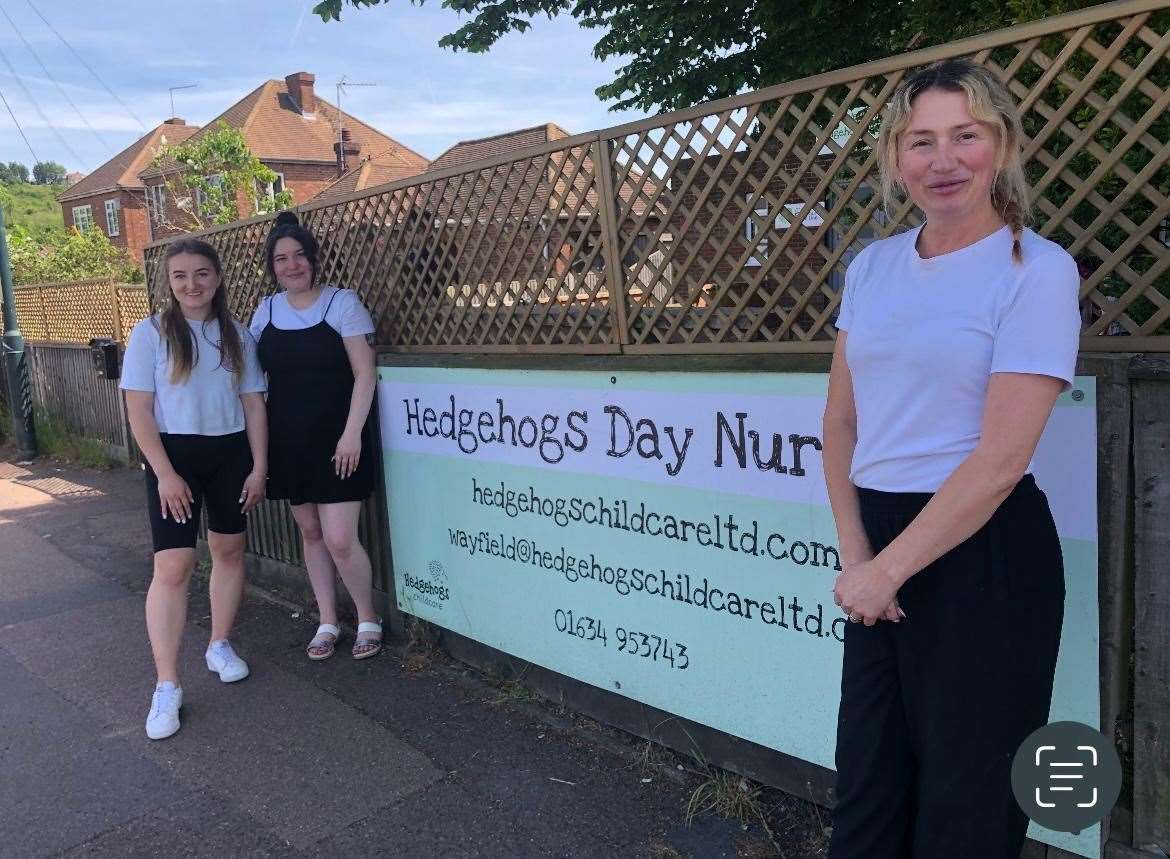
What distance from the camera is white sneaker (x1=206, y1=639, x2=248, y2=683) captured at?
13.6 ft

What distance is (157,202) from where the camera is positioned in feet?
102

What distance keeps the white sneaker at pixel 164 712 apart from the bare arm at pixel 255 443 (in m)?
0.79

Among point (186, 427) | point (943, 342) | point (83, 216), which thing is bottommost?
point (186, 427)

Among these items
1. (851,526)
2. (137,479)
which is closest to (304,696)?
(851,526)

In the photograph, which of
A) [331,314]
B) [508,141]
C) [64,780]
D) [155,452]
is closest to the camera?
[64,780]

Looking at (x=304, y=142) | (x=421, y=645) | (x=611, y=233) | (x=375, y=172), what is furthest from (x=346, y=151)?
(x=611, y=233)

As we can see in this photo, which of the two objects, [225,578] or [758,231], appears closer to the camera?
[758,231]

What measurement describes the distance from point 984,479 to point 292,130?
1578 inches

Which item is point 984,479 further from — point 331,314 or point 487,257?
point 331,314

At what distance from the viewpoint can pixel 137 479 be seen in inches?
361

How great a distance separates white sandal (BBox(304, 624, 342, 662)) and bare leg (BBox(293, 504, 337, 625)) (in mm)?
37

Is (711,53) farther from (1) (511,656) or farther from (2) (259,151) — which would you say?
(2) (259,151)

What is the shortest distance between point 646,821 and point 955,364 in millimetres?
1932

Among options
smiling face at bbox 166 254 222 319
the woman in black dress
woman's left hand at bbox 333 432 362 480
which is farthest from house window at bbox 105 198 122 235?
woman's left hand at bbox 333 432 362 480
